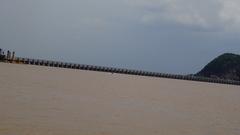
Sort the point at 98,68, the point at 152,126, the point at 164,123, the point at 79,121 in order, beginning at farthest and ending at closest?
the point at 98,68 → the point at 164,123 → the point at 152,126 → the point at 79,121

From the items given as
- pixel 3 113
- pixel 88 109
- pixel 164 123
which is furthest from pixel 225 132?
pixel 3 113

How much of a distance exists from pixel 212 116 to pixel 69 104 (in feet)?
23.4

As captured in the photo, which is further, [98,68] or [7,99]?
[98,68]

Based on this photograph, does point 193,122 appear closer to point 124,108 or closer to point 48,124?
point 124,108

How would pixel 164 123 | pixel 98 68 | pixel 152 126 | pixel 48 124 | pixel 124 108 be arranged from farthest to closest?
1. pixel 98 68
2. pixel 124 108
3. pixel 164 123
4. pixel 152 126
5. pixel 48 124

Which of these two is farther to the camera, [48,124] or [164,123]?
[164,123]

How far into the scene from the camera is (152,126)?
691 inches

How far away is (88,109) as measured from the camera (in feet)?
66.6

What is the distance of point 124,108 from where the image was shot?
22766 mm

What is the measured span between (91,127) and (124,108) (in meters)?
7.41

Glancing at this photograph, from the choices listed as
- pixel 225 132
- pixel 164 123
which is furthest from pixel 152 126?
pixel 225 132

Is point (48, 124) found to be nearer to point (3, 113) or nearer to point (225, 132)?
point (3, 113)

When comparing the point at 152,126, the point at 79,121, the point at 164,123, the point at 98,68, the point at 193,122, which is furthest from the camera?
the point at 98,68

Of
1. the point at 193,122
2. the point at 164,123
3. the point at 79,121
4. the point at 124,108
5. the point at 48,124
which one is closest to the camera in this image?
the point at 48,124
